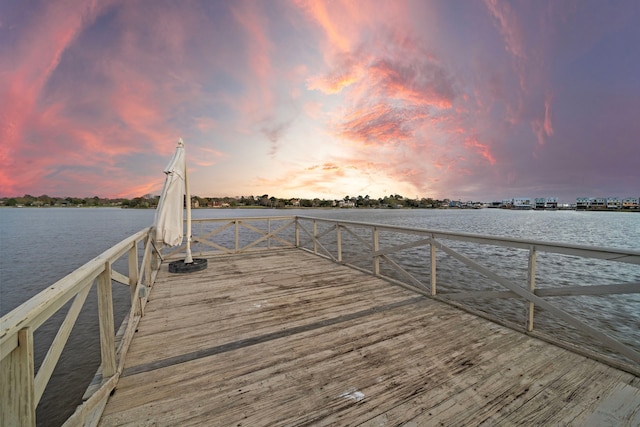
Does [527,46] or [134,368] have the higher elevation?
[527,46]

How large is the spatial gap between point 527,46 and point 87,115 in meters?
20.9

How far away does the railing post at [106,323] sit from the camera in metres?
1.82

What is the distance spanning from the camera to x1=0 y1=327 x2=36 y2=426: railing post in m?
0.82

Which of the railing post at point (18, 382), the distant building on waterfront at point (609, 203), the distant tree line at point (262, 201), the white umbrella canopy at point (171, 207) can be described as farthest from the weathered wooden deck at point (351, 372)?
the distant building on waterfront at point (609, 203)

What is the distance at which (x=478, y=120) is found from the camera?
45.8 ft

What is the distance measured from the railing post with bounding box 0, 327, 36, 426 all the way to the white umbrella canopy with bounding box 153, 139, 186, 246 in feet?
12.0

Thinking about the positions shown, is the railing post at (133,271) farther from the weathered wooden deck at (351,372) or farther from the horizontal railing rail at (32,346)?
the horizontal railing rail at (32,346)

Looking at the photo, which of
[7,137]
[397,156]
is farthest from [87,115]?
[397,156]

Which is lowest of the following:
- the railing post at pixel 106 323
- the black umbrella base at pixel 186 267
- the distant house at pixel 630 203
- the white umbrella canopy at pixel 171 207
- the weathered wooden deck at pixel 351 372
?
the weathered wooden deck at pixel 351 372

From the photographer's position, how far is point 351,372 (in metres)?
2.04

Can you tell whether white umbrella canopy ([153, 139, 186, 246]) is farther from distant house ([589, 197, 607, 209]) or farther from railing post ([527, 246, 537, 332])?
distant house ([589, 197, 607, 209])

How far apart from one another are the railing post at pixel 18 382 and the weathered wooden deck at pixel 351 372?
0.98 meters

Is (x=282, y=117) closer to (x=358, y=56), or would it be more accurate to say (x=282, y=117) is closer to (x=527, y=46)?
(x=358, y=56)

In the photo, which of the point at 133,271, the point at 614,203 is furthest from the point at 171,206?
the point at 614,203
